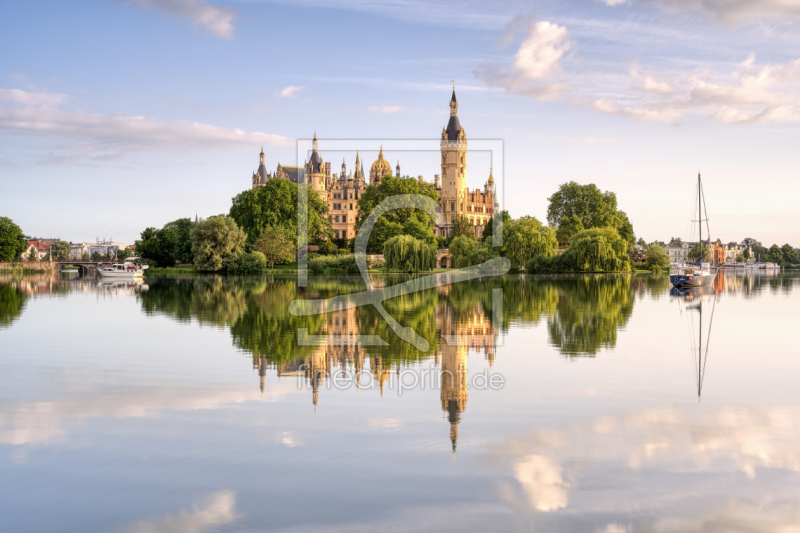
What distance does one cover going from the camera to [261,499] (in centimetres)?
718

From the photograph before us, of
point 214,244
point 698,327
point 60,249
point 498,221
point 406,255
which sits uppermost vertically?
point 498,221

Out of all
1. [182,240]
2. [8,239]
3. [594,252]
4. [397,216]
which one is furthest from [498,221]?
[8,239]

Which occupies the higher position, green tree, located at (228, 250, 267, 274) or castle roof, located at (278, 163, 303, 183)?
castle roof, located at (278, 163, 303, 183)

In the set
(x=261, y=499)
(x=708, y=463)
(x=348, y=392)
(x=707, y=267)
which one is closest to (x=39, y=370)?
(x=348, y=392)

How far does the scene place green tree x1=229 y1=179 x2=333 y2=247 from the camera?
81.3m

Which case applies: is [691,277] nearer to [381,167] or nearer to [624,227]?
[624,227]

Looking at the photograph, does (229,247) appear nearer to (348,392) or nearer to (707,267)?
(707,267)

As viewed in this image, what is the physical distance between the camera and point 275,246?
3007 inches

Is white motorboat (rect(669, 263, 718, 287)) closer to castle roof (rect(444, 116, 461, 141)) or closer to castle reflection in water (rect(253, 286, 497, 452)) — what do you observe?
castle reflection in water (rect(253, 286, 497, 452))

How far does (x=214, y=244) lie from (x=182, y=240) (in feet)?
49.0

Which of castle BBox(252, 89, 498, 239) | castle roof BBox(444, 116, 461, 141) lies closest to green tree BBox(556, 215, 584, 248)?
castle BBox(252, 89, 498, 239)

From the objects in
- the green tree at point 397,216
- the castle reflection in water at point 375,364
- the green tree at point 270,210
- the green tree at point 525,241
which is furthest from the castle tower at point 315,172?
the castle reflection in water at point 375,364

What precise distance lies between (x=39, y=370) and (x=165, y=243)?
7368 cm

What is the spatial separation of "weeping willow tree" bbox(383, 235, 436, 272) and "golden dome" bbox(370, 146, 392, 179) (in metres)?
82.9
